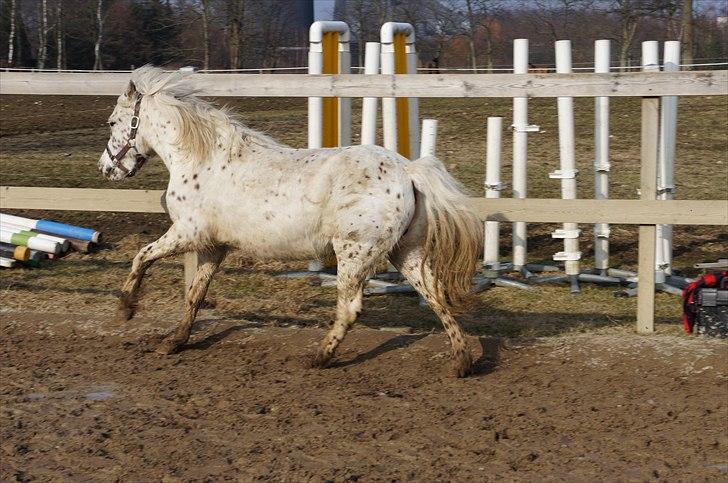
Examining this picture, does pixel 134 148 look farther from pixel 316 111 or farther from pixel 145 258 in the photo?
pixel 316 111

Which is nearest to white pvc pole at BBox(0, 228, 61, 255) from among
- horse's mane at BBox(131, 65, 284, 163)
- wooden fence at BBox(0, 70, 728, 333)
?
wooden fence at BBox(0, 70, 728, 333)

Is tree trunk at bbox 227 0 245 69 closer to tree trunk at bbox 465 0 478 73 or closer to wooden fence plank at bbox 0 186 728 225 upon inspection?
tree trunk at bbox 465 0 478 73

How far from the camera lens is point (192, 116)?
6223mm

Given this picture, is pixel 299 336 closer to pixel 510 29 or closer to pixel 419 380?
pixel 419 380

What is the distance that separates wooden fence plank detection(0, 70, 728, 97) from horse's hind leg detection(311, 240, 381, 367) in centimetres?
139

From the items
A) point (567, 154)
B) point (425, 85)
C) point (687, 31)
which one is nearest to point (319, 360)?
point (425, 85)

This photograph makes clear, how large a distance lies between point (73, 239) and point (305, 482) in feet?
18.5

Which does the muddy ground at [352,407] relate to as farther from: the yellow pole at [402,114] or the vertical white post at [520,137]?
the yellow pole at [402,114]

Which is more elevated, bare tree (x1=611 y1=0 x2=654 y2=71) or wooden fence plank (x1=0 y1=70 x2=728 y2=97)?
bare tree (x1=611 y1=0 x2=654 y2=71)

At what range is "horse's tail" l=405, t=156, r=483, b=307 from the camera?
5730mm

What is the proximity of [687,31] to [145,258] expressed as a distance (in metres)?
16.3

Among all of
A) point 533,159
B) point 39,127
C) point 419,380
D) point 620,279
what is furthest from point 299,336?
point 39,127

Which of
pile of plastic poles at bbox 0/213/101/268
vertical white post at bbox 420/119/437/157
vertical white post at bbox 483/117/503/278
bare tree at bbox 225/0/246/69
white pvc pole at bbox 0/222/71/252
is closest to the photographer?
vertical white post at bbox 420/119/437/157

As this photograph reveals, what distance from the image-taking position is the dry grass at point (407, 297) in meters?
7.35
